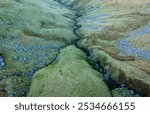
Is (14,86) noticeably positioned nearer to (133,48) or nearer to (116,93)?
(116,93)

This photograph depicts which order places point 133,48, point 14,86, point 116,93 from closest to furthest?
point 116,93, point 14,86, point 133,48

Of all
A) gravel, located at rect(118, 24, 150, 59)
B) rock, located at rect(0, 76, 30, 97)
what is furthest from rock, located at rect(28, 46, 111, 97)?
gravel, located at rect(118, 24, 150, 59)

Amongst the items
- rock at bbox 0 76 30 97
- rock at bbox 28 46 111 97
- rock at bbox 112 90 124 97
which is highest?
rock at bbox 28 46 111 97

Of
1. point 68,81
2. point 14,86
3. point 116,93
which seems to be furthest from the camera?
point 14,86

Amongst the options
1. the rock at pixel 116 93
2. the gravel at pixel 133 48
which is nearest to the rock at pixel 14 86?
the rock at pixel 116 93

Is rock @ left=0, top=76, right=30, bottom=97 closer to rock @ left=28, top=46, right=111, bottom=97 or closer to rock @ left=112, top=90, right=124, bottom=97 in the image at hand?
rock @ left=28, top=46, right=111, bottom=97

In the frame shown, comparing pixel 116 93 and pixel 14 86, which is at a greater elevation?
pixel 116 93

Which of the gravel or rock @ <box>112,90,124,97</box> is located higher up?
the gravel

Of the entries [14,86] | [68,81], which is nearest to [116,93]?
[68,81]

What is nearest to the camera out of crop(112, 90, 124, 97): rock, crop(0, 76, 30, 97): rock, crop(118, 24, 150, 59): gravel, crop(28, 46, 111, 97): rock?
crop(28, 46, 111, 97): rock
